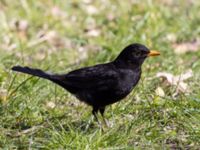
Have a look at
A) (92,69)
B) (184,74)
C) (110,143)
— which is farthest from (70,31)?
(110,143)

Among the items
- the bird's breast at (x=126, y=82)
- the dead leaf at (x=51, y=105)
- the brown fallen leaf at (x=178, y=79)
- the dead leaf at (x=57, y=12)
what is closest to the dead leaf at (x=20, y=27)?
the dead leaf at (x=57, y=12)

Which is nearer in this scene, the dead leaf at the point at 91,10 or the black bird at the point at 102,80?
the black bird at the point at 102,80

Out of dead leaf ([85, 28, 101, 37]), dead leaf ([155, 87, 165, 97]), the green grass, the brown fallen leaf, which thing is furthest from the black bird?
dead leaf ([85, 28, 101, 37])

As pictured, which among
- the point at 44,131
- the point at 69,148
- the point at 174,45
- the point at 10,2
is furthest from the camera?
the point at 10,2

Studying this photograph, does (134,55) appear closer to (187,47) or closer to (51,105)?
(51,105)

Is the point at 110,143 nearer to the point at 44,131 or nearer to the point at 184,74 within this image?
the point at 44,131

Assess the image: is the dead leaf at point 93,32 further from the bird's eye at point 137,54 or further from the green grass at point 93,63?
the bird's eye at point 137,54
